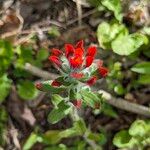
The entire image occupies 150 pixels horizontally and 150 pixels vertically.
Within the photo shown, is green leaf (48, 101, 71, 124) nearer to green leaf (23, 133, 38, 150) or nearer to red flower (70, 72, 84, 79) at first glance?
red flower (70, 72, 84, 79)

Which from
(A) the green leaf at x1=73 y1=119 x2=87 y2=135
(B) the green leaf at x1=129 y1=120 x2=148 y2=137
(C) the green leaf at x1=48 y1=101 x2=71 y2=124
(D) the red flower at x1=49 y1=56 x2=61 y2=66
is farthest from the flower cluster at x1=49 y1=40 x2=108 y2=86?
(B) the green leaf at x1=129 y1=120 x2=148 y2=137

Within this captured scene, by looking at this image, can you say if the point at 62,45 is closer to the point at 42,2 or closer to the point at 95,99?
the point at 42,2

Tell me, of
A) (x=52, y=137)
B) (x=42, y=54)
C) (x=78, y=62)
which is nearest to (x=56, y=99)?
(x=78, y=62)

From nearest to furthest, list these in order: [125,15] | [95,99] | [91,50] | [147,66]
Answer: [91,50] < [95,99] < [147,66] < [125,15]

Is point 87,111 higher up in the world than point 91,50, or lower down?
lower down

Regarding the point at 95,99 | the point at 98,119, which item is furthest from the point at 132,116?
the point at 95,99

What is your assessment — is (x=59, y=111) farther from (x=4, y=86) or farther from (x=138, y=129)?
(x=4, y=86)

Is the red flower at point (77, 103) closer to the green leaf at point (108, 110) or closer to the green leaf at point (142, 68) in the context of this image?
the green leaf at point (142, 68)

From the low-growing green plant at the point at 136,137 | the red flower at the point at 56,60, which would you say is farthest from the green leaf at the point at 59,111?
the low-growing green plant at the point at 136,137
